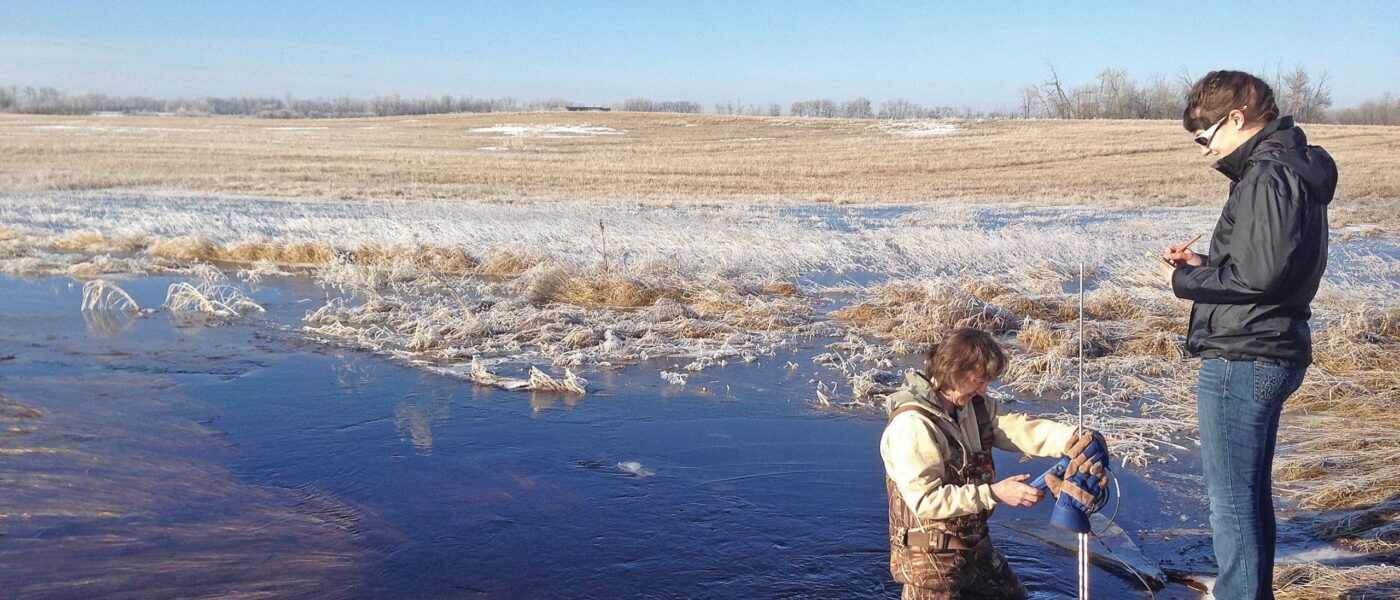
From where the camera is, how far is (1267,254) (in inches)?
118

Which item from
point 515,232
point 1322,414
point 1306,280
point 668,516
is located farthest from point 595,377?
point 515,232

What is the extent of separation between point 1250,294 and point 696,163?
1276 inches

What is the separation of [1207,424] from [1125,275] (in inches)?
318

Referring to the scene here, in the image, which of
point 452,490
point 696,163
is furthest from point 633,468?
point 696,163

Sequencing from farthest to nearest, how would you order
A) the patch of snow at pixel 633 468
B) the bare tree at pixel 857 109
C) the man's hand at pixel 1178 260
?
the bare tree at pixel 857 109, the patch of snow at pixel 633 468, the man's hand at pixel 1178 260

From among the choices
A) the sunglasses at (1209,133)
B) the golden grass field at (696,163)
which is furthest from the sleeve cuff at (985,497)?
the golden grass field at (696,163)

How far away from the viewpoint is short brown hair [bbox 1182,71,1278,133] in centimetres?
315

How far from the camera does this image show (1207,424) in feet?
10.9

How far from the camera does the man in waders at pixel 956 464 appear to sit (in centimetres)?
308

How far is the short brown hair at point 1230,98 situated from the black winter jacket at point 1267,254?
55mm

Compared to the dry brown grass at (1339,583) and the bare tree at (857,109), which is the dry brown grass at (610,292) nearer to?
the dry brown grass at (1339,583)

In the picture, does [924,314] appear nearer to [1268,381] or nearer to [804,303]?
[804,303]

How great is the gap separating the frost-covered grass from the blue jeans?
1673mm

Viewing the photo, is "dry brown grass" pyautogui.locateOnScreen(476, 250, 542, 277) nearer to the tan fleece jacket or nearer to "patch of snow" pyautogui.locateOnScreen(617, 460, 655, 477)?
"patch of snow" pyautogui.locateOnScreen(617, 460, 655, 477)
